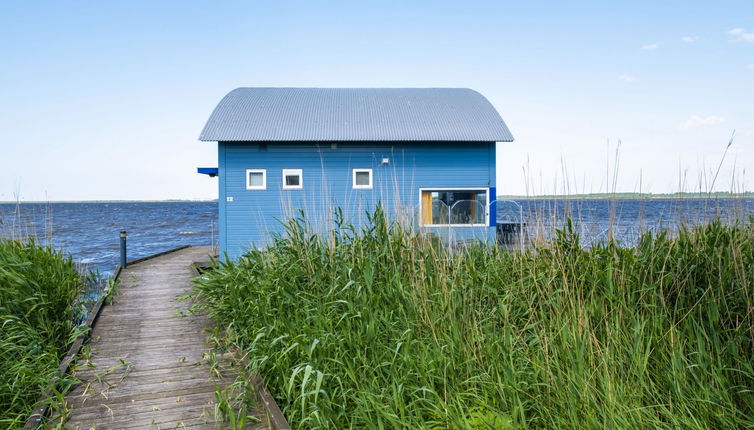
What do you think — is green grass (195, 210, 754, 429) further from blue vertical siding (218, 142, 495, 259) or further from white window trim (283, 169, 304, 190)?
white window trim (283, 169, 304, 190)

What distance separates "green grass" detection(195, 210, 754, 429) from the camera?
111 inches

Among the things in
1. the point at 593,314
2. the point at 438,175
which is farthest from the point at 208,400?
the point at 438,175

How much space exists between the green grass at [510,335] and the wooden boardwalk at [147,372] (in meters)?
0.50

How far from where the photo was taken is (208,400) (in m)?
4.02

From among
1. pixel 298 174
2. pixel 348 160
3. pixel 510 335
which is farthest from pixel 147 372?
pixel 348 160

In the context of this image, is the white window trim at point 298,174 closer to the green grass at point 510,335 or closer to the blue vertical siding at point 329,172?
the blue vertical siding at point 329,172

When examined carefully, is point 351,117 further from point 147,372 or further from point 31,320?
point 147,372

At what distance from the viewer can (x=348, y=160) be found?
1298cm

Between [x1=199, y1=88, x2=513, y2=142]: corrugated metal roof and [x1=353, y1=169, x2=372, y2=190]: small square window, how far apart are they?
89cm

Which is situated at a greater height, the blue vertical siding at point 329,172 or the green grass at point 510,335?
the blue vertical siding at point 329,172

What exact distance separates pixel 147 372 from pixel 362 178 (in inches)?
353

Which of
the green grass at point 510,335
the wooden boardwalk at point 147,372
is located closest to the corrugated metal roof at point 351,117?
the wooden boardwalk at point 147,372

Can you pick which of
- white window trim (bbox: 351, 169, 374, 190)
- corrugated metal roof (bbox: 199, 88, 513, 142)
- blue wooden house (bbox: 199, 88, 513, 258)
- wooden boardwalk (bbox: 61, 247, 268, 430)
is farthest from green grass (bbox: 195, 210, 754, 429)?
corrugated metal roof (bbox: 199, 88, 513, 142)

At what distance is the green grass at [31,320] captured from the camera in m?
4.15
